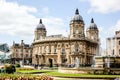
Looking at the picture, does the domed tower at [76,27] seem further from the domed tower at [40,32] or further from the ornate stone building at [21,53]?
the ornate stone building at [21,53]

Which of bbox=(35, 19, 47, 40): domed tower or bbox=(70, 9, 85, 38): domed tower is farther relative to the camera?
bbox=(35, 19, 47, 40): domed tower

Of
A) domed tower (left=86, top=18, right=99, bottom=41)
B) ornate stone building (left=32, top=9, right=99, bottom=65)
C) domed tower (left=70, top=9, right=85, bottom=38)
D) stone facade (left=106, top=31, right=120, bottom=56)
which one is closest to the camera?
stone facade (left=106, top=31, right=120, bottom=56)

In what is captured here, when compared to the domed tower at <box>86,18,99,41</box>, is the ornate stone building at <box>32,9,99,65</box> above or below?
below

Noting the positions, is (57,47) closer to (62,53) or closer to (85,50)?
(62,53)

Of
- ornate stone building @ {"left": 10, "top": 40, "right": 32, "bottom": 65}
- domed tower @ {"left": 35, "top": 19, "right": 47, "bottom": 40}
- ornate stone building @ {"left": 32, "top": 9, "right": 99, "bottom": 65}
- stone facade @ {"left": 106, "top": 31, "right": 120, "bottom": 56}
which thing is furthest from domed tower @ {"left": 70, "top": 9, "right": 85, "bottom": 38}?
ornate stone building @ {"left": 10, "top": 40, "right": 32, "bottom": 65}

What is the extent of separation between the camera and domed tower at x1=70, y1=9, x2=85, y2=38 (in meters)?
92.5

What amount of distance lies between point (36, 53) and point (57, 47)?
42.4 ft

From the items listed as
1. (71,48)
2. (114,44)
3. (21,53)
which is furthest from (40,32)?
(114,44)

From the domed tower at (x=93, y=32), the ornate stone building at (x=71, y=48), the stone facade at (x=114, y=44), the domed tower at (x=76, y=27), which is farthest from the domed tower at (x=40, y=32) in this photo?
the stone facade at (x=114, y=44)

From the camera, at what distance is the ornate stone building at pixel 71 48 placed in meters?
91.2

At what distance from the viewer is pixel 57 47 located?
96.4 metres

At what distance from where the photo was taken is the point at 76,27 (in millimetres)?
93250

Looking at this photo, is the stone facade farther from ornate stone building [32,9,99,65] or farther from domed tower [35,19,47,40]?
domed tower [35,19,47,40]

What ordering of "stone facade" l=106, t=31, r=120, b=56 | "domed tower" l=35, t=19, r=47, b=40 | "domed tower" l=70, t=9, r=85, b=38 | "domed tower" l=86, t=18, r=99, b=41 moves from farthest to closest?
"domed tower" l=35, t=19, r=47, b=40
"domed tower" l=86, t=18, r=99, b=41
"domed tower" l=70, t=9, r=85, b=38
"stone facade" l=106, t=31, r=120, b=56
